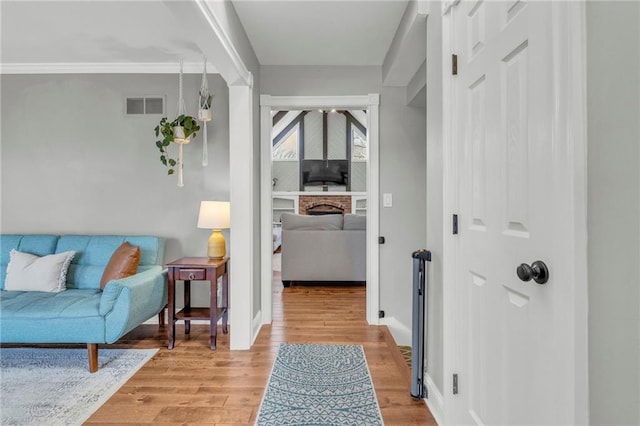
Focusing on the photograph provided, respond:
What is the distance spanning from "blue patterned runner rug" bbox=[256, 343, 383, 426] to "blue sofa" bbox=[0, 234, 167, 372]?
109 centimetres

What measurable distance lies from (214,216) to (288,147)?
24.3ft

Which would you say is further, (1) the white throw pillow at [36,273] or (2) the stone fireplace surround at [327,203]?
(2) the stone fireplace surround at [327,203]

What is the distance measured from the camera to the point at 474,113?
144 cm

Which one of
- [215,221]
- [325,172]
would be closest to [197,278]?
[215,221]

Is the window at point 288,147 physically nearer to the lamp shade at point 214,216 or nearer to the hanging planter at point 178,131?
the hanging planter at point 178,131

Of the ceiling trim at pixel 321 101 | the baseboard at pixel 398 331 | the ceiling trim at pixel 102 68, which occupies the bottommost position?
the baseboard at pixel 398 331

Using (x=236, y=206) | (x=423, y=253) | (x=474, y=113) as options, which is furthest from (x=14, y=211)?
(x=474, y=113)

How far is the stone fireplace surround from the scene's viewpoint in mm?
9586

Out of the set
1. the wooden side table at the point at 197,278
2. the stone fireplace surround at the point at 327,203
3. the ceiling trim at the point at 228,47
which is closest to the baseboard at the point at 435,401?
the wooden side table at the point at 197,278

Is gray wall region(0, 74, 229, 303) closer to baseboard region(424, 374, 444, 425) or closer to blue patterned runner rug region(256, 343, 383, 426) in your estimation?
blue patterned runner rug region(256, 343, 383, 426)

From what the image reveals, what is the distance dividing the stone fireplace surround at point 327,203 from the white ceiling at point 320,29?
21.0 feet

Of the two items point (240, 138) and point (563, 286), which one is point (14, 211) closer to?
point (240, 138)

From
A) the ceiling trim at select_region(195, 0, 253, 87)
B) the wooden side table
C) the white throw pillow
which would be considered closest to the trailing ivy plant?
the ceiling trim at select_region(195, 0, 253, 87)

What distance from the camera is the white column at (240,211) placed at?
2.72 meters
